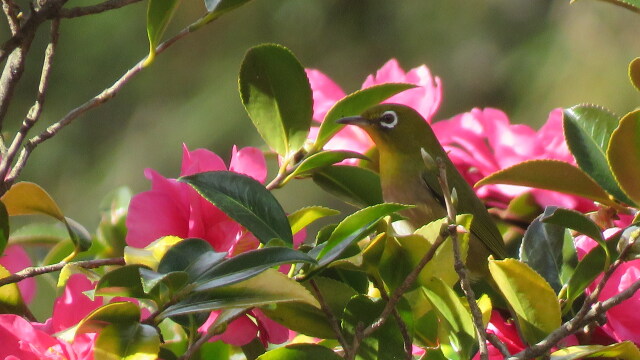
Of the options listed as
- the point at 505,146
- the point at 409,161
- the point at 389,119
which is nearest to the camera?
the point at 505,146

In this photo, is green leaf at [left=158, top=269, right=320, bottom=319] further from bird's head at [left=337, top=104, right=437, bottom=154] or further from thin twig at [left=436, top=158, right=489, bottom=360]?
bird's head at [left=337, top=104, right=437, bottom=154]

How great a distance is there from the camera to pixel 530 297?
65cm

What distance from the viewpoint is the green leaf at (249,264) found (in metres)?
0.56

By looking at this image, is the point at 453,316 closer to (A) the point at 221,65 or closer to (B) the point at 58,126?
(B) the point at 58,126

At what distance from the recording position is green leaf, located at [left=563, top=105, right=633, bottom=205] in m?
0.77

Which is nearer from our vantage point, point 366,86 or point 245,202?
point 245,202

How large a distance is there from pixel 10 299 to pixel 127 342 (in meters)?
0.14

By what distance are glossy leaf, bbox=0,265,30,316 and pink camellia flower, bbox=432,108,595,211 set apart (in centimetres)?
49

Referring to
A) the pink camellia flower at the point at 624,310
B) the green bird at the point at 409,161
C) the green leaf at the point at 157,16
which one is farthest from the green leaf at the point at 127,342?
the green bird at the point at 409,161

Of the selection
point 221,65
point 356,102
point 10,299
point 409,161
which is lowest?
point 221,65

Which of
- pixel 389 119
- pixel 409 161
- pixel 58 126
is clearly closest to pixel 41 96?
pixel 58 126

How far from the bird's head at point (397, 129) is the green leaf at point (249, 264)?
814 mm

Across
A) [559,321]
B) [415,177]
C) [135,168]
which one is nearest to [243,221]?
[559,321]

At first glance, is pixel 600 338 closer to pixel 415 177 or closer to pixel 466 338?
Result: pixel 466 338
